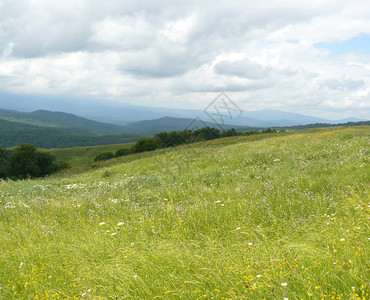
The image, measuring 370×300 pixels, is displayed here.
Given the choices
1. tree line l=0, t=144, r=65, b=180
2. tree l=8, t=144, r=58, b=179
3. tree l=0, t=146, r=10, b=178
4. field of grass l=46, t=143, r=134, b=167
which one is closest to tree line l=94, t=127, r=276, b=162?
tree line l=0, t=144, r=65, b=180

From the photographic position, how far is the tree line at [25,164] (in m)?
55.3

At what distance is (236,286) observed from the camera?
120 inches

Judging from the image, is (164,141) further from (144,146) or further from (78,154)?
(78,154)

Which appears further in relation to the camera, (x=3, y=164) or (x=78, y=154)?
(x=78, y=154)

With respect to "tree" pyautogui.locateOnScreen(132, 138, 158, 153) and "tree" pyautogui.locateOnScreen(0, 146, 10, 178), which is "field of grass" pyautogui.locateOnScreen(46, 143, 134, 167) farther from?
"tree" pyautogui.locateOnScreen(0, 146, 10, 178)

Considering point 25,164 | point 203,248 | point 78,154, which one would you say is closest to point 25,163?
point 25,164

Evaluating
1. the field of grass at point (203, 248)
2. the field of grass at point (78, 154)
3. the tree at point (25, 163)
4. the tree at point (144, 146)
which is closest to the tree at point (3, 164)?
the tree at point (25, 163)

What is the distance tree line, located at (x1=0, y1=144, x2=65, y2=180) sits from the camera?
55.3 m

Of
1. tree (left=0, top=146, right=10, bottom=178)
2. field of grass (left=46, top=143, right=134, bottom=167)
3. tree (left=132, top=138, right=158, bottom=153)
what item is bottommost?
field of grass (left=46, top=143, right=134, bottom=167)

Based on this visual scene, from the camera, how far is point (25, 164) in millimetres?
55938

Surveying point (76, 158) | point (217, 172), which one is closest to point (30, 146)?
point (217, 172)

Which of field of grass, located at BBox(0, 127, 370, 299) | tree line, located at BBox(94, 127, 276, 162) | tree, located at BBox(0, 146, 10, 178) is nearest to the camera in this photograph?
field of grass, located at BBox(0, 127, 370, 299)

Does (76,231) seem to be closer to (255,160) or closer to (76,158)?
(255,160)

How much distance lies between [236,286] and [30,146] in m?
66.1
